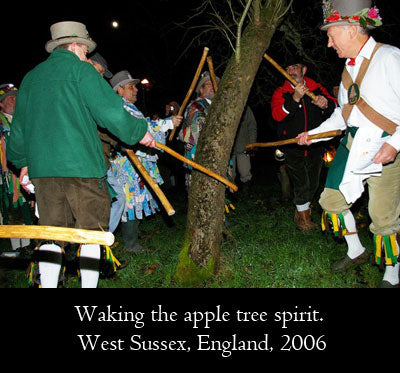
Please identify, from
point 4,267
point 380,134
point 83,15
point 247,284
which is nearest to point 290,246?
point 247,284

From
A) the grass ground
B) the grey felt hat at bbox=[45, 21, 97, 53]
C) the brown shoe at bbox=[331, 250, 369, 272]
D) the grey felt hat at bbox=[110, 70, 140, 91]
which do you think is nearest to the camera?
the grey felt hat at bbox=[45, 21, 97, 53]

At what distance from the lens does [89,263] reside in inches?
116

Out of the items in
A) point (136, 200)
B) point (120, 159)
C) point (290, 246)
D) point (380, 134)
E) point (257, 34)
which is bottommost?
point (290, 246)

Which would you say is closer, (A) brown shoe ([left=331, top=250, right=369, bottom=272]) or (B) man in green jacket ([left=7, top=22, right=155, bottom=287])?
(B) man in green jacket ([left=7, top=22, right=155, bottom=287])

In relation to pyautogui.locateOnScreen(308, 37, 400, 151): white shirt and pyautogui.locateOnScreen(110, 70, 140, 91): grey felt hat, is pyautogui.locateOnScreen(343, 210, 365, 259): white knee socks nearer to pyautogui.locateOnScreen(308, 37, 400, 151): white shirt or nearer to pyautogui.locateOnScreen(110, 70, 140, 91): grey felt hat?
pyautogui.locateOnScreen(308, 37, 400, 151): white shirt

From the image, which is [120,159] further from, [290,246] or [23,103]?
[290,246]

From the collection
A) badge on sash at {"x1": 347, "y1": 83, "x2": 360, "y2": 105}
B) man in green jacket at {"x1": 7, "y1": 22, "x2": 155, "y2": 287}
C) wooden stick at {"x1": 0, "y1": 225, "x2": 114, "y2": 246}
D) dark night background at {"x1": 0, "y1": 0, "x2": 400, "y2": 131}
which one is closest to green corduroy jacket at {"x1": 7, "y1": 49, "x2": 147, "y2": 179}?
man in green jacket at {"x1": 7, "y1": 22, "x2": 155, "y2": 287}

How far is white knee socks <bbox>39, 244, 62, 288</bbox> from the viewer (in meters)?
2.84

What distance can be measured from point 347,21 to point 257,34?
2.67 feet

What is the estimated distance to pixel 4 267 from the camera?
4.28m

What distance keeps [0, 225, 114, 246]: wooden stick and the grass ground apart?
4.97ft

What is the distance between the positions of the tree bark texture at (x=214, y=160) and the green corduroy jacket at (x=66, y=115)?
0.83m

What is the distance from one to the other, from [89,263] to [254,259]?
5.86ft

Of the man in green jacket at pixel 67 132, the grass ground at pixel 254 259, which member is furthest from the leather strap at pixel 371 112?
the man in green jacket at pixel 67 132
